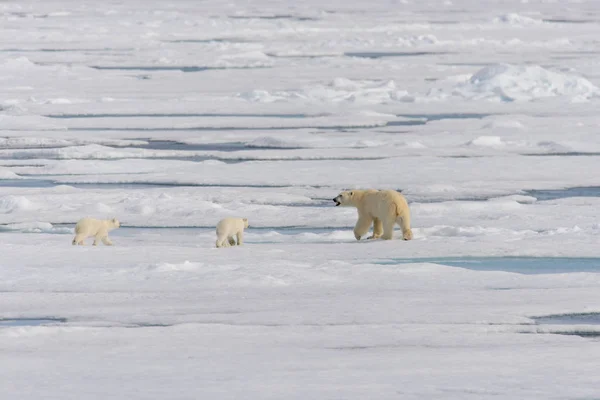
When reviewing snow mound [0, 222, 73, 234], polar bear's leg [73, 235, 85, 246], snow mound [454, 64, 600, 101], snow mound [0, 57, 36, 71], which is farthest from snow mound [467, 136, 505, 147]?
snow mound [0, 57, 36, 71]

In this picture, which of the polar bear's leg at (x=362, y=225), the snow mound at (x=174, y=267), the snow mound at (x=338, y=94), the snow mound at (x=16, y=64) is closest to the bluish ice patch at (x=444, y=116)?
the snow mound at (x=338, y=94)

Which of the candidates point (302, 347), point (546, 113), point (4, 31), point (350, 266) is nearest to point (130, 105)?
point (546, 113)

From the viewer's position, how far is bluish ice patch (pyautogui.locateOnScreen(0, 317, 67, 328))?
4.72 meters

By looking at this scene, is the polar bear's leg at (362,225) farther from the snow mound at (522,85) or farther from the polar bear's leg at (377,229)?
the snow mound at (522,85)

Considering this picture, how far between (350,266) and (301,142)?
6.26m

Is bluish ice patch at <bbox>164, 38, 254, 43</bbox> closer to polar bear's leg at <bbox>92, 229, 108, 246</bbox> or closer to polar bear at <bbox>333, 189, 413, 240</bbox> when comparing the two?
polar bear at <bbox>333, 189, 413, 240</bbox>

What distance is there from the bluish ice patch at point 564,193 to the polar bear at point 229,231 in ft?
9.37

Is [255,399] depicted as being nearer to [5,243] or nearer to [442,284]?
[442,284]

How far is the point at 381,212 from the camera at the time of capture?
261 inches

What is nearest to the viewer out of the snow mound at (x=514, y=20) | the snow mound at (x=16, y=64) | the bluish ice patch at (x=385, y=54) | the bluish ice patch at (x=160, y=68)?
the snow mound at (x=16, y=64)

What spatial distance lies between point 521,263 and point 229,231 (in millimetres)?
1578

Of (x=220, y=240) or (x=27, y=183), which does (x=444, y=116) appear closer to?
(x=27, y=183)

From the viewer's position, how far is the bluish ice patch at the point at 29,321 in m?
4.72

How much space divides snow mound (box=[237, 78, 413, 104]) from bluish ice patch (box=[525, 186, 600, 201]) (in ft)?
22.8
